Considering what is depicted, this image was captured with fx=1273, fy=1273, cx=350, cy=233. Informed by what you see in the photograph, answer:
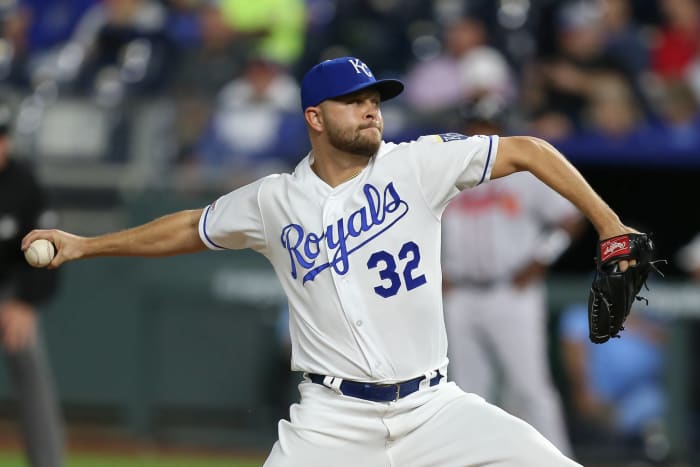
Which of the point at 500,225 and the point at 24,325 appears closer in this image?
the point at 24,325

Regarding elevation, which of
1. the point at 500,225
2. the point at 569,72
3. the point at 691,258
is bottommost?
the point at 691,258

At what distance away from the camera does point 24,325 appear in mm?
7141

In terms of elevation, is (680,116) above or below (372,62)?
below

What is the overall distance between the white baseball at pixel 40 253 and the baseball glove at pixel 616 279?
80.3 inches

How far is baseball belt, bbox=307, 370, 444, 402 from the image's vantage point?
4.68 metres

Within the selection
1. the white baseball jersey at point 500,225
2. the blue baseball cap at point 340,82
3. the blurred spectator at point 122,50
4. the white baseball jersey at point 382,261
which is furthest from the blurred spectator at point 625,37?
the white baseball jersey at point 382,261

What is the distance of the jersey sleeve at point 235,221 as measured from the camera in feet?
16.3

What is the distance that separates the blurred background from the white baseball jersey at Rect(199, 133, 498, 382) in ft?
16.3

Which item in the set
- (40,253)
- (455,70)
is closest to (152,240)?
(40,253)

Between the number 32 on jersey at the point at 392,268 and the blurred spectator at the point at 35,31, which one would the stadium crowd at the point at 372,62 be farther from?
the number 32 on jersey at the point at 392,268

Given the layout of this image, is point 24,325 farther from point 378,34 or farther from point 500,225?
point 378,34

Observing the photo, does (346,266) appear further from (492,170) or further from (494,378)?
(494,378)

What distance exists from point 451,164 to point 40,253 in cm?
159

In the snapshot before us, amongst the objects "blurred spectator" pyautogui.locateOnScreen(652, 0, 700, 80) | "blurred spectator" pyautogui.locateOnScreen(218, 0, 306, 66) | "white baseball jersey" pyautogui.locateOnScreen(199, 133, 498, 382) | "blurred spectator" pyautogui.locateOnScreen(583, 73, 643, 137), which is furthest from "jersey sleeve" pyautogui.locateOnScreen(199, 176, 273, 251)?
"blurred spectator" pyautogui.locateOnScreen(218, 0, 306, 66)
